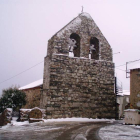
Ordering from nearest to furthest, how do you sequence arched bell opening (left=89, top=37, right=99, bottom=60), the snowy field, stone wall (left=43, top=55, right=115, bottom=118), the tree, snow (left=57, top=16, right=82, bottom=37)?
the snowy field < stone wall (left=43, top=55, right=115, bottom=118) < snow (left=57, top=16, right=82, bottom=37) < arched bell opening (left=89, top=37, right=99, bottom=60) < the tree

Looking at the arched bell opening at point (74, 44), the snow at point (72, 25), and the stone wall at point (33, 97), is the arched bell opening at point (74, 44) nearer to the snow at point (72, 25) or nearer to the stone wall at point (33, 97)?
the snow at point (72, 25)

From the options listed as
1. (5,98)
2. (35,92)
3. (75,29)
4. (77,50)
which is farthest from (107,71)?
(5,98)

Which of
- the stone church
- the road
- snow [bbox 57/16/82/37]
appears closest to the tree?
the stone church

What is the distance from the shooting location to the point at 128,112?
34.3ft

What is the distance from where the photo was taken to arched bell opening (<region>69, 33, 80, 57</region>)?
45.2 feet

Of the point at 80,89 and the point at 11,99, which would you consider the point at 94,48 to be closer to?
the point at 80,89

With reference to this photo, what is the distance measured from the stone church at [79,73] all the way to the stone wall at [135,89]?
247 centimetres

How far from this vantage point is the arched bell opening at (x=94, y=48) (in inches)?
570

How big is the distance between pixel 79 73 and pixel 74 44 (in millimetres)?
2276

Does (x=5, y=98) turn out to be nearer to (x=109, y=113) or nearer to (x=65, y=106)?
(x=65, y=106)

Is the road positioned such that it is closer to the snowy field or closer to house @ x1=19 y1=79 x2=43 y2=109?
the snowy field

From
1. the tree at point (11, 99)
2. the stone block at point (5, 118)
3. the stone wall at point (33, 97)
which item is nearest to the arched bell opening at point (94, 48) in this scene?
the stone wall at point (33, 97)

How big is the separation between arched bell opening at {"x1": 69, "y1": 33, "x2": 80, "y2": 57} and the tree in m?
6.37

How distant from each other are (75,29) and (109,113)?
22.3 ft
